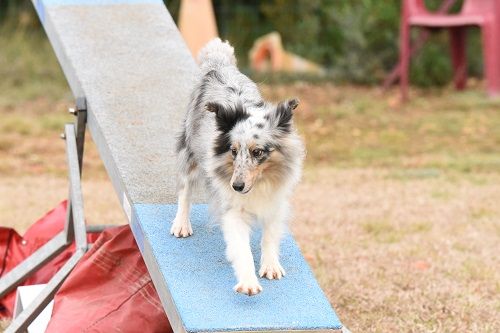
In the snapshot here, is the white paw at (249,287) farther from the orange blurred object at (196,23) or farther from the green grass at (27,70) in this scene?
the orange blurred object at (196,23)

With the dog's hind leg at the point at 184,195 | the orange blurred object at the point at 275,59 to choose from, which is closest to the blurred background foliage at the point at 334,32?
the orange blurred object at the point at 275,59

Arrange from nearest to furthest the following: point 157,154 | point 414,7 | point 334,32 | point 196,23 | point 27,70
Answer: point 157,154 < point 414,7 < point 196,23 < point 27,70 < point 334,32

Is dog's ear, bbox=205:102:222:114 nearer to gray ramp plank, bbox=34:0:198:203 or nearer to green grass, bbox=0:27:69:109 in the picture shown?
gray ramp plank, bbox=34:0:198:203

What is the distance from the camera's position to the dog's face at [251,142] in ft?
13.2

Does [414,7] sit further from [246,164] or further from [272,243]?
[246,164]

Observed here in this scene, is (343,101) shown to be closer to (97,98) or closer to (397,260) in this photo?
(397,260)

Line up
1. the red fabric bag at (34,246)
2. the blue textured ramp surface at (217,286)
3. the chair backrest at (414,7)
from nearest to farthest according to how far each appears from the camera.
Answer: the blue textured ramp surface at (217,286) < the red fabric bag at (34,246) < the chair backrest at (414,7)

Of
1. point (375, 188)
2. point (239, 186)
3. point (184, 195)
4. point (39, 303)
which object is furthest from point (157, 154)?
point (375, 188)

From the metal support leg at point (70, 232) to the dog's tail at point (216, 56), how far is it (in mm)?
864

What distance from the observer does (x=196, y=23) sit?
1275cm

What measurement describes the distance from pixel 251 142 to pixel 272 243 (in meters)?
0.55

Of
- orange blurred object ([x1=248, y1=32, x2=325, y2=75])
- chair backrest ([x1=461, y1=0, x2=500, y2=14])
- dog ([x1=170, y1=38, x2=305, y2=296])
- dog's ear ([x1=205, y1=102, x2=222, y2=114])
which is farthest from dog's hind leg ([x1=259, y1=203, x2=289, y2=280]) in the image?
orange blurred object ([x1=248, y1=32, x2=325, y2=75])

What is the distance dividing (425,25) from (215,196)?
8.61m

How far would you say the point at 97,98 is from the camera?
217 inches
